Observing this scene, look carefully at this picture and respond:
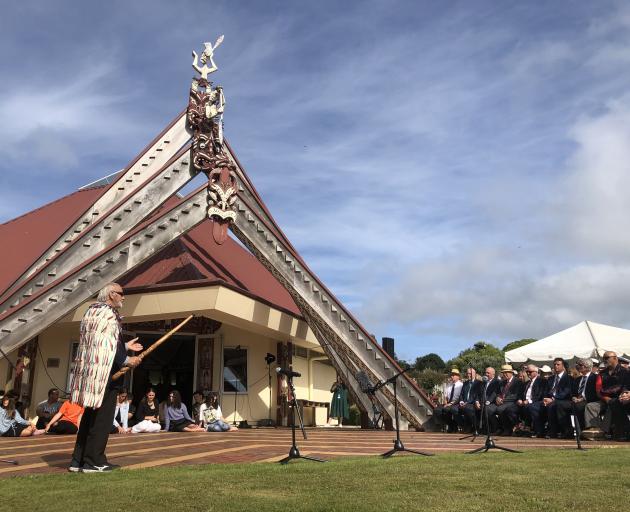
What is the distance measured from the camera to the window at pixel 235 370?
63.4 ft

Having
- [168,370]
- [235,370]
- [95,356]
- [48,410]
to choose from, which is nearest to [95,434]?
[95,356]

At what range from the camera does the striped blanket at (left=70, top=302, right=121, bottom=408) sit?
6.84 meters

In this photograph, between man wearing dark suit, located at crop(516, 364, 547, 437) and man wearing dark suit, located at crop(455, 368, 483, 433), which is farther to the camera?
man wearing dark suit, located at crop(455, 368, 483, 433)

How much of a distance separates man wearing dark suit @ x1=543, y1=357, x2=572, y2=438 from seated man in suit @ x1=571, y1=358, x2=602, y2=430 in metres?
0.18

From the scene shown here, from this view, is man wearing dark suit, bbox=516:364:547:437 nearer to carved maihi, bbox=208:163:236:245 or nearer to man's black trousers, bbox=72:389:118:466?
carved maihi, bbox=208:163:236:245

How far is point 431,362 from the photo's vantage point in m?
71.2

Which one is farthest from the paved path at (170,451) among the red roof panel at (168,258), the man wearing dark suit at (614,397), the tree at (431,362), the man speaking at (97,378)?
the tree at (431,362)

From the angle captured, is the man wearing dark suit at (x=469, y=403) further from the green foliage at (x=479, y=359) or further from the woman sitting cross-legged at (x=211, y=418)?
the green foliage at (x=479, y=359)

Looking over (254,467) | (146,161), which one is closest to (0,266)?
(146,161)

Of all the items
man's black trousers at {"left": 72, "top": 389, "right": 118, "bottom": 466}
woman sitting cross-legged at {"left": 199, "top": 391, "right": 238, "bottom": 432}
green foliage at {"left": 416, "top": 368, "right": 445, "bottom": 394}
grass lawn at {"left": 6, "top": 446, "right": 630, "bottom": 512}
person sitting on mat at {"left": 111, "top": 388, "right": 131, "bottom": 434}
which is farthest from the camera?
green foliage at {"left": 416, "top": 368, "right": 445, "bottom": 394}

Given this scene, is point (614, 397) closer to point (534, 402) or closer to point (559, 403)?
point (559, 403)

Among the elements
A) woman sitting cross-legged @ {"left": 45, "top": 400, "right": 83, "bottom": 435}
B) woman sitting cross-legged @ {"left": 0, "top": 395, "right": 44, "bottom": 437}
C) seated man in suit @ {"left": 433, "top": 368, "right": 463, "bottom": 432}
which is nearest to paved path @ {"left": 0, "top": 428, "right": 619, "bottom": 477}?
woman sitting cross-legged @ {"left": 0, "top": 395, "right": 44, "bottom": 437}

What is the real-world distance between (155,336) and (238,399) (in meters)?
3.26

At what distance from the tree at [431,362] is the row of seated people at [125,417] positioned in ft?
179
